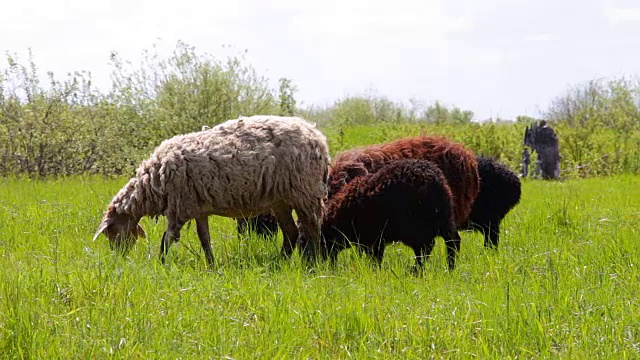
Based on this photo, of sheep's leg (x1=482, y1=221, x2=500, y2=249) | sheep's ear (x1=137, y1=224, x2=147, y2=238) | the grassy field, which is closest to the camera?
the grassy field

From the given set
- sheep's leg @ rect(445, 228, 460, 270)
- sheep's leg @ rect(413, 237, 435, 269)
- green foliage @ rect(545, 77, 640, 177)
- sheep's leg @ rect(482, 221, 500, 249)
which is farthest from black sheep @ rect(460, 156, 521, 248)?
green foliage @ rect(545, 77, 640, 177)

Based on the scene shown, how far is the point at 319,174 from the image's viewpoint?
7574 millimetres

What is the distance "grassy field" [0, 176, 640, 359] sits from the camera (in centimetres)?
443

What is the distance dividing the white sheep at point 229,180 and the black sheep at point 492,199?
2125 millimetres

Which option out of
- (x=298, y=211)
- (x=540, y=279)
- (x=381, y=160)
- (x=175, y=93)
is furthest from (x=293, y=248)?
(x=175, y=93)

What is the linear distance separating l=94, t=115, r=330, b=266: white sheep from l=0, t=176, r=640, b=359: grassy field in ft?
1.19

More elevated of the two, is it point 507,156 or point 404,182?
point 404,182

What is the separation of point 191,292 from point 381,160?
10.1 feet

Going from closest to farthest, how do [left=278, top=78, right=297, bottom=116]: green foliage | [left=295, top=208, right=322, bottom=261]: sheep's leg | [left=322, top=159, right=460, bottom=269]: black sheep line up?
[left=322, top=159, right=460, bottom=269]: black sheep, [left=295, top=208, right=322, bottom=261]: sheep's leg, [left=278, top=78, right=297, bottom=116]: green foliage

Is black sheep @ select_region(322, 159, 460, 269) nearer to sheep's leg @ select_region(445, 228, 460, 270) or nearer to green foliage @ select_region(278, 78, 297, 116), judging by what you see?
sheep's leg @ select_region(445, 228, 460, 270)

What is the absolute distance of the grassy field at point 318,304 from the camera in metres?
4.43

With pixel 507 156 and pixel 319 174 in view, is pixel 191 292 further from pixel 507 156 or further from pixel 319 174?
pixel 507 156

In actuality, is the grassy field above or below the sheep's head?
below

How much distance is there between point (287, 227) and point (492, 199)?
2527 mm
